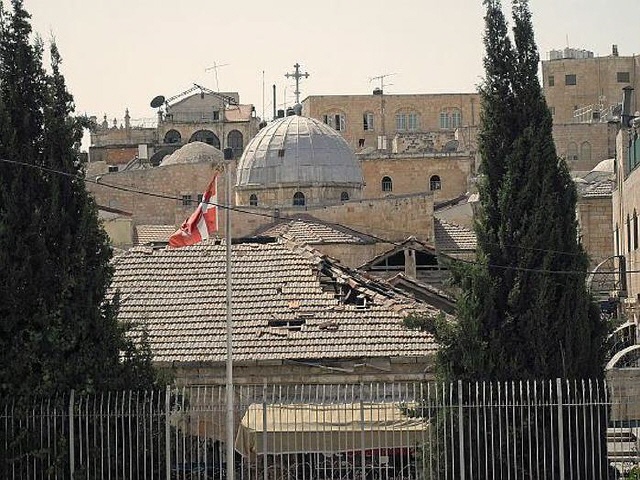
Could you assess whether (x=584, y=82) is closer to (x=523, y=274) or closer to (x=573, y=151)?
(x=573, y=151)

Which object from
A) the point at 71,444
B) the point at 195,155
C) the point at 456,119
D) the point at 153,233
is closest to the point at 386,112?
the point at 456,119

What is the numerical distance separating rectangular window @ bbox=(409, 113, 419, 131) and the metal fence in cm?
8125

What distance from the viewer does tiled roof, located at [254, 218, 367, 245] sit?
123 ft

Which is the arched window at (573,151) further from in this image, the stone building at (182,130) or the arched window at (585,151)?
the stone building at (182,130)

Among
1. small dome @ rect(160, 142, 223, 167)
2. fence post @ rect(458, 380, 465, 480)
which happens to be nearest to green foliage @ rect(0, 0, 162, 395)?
fence post @ rect(458, 380, 465, 480)

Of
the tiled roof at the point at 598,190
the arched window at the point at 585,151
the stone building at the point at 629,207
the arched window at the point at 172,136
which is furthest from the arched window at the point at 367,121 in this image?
the stone building at the point at 629,207

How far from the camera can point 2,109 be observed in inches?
731

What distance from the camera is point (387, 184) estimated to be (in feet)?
262

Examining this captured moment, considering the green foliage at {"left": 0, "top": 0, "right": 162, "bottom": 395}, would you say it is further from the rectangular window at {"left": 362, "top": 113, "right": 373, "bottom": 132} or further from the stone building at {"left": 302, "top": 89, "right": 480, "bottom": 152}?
the rectangular window at {"left": 362, "top": 113, "right": 373, "bottom": 132}

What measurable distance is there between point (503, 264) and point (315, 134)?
1406 inches

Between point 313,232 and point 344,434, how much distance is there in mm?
20056

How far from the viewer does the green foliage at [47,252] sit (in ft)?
60.4

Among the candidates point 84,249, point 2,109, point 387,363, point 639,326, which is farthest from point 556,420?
point 639,326

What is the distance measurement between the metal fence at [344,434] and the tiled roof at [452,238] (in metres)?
21.8
